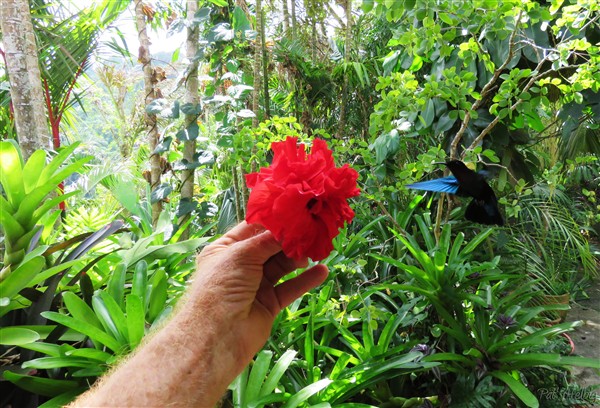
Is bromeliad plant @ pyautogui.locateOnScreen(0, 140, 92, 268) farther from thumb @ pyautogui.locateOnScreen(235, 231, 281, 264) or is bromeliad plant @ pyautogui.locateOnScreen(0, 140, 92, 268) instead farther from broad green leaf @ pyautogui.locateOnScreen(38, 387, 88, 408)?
thumb @ pyautogui.locateOnScreen(235, 231, 281, 264)

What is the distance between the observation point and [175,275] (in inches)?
55.6

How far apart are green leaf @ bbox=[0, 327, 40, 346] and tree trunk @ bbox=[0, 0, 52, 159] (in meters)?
0.97

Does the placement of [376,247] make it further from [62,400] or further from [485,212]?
[62,400]

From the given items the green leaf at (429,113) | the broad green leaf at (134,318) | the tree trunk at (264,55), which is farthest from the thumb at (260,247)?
the tree trunk at (264,55)

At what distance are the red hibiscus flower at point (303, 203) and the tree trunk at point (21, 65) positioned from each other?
4.72 ft

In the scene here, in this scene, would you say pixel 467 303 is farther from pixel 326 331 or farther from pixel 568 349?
pixel 326 331

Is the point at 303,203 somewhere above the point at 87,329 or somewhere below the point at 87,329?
above

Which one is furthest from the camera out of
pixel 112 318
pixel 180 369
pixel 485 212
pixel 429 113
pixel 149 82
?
pixel 149 82

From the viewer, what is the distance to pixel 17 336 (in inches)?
34.1

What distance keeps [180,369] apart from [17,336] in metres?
0.56

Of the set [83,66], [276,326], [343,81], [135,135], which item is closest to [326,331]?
[276,326]

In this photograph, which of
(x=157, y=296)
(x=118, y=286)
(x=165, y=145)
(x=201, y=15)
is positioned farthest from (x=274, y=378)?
(x=201, y=15)

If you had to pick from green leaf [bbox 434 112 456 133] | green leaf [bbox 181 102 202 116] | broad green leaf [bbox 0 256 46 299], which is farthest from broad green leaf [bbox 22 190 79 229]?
green leaf [bbox 434 112 456 133]

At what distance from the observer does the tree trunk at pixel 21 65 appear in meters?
1.55
